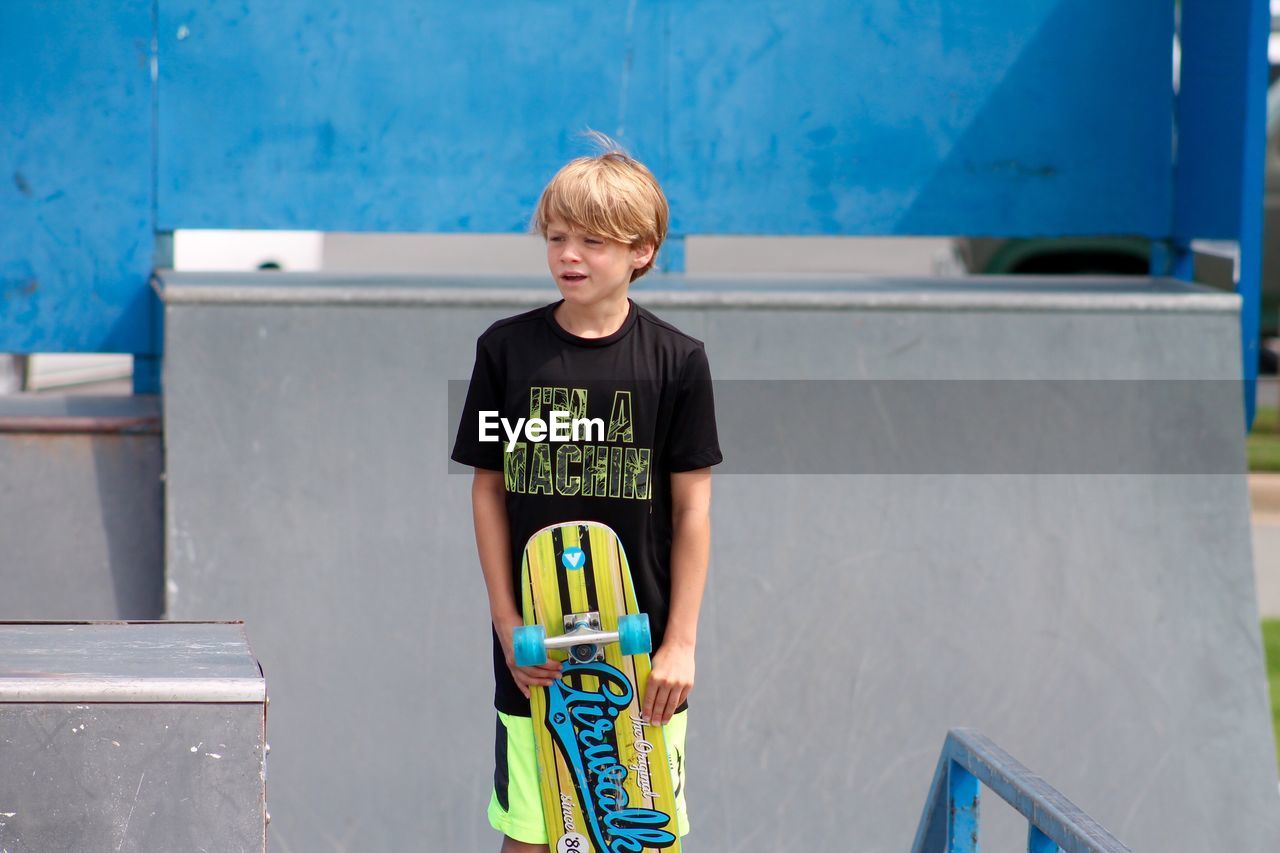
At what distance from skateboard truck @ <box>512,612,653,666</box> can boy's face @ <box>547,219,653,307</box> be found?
23.7 inches

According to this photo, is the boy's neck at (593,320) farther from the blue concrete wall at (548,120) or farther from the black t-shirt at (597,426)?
the blue concrete wall at (548,120)

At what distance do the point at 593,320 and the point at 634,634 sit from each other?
60cm

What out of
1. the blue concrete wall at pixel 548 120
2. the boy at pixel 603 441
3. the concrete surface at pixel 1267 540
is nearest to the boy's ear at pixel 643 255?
the boy at pixel 603 441

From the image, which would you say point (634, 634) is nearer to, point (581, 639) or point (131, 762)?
point (581, 639)

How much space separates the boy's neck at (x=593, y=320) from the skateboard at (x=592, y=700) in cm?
36

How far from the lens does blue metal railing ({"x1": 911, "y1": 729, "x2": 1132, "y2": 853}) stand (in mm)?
2473

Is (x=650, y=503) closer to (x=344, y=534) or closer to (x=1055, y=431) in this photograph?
(x=344, y=534)

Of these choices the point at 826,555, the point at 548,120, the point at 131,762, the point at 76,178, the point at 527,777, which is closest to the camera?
the point at 131,762

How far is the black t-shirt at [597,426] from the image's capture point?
9.37 feet

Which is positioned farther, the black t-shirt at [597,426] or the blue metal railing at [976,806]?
the black t-shirt at [597,426]

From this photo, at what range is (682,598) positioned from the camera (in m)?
2.90

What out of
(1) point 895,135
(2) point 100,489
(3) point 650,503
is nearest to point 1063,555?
(1) point 895,135

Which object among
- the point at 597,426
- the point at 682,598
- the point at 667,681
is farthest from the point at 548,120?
the point at 667,681

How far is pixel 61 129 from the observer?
507cm
